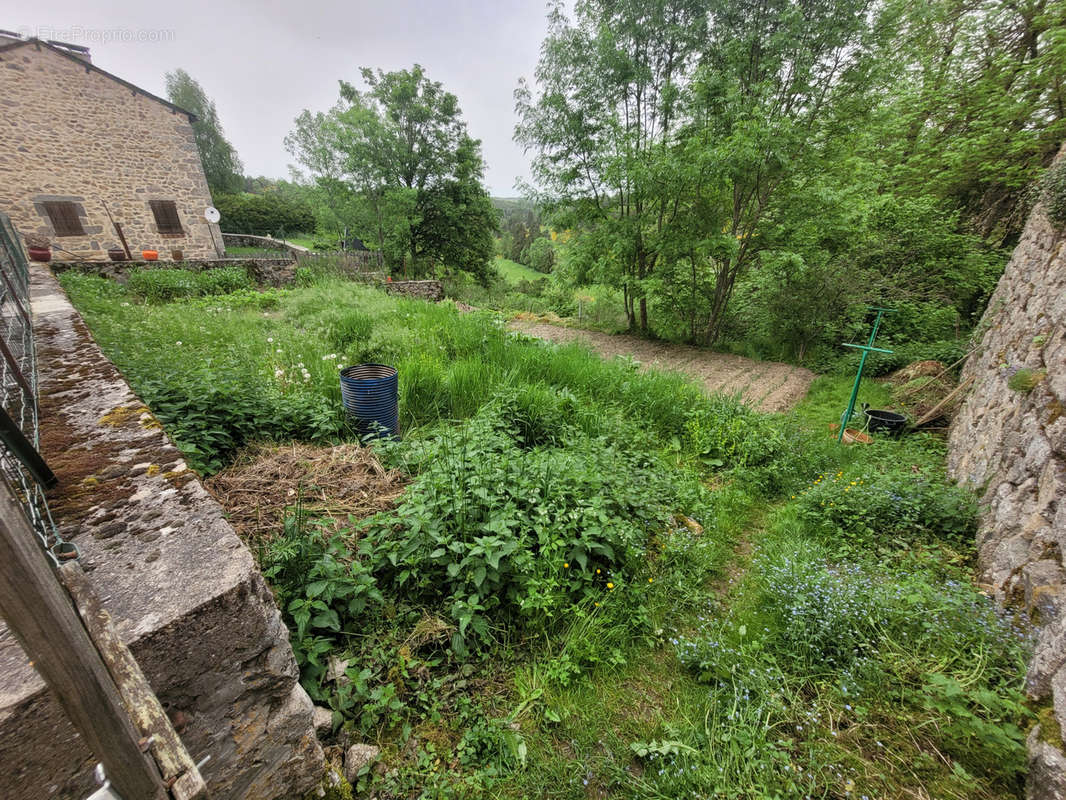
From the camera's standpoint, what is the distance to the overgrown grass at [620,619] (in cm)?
153

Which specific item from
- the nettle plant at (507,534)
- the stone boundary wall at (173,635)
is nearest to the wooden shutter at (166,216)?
the nettle plant at (507,534)

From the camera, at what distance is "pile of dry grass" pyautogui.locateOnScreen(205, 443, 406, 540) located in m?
2.10

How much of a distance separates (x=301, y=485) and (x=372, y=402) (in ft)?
3.43

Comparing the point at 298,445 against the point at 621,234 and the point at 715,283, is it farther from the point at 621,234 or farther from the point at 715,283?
the point at 715,283

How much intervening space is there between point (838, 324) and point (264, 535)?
10.5m

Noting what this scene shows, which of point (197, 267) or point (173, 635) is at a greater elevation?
point (197, 267)

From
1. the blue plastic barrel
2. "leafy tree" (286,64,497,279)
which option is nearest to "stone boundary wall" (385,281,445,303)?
"leafy tree" (286,64,497,279)

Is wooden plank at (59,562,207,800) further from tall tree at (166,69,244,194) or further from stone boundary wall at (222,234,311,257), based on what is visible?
tall tree at (166,69,244,194)

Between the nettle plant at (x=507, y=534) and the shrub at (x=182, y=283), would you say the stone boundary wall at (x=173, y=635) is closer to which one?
the nettle plant at (x=507, y=534)

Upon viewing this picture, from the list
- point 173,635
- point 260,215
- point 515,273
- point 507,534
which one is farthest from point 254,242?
point 173,635

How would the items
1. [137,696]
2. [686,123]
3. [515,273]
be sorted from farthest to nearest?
1. [515,273]
2. [686,123]
3. [137,696]

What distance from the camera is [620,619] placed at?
2.17m

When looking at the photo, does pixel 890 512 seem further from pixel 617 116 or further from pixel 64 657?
pixel 617 116

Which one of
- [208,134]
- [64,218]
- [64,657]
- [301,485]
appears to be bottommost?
[301,485]
